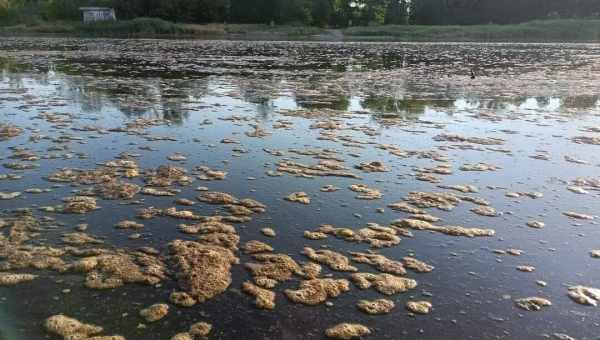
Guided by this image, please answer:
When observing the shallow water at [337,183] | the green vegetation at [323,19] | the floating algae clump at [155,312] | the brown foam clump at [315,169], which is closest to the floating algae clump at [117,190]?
the shallow water at [337,183]

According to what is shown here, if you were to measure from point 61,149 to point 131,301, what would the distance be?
581 cm

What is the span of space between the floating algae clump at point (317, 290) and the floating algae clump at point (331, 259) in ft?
0.96

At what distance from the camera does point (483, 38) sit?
63.6 m

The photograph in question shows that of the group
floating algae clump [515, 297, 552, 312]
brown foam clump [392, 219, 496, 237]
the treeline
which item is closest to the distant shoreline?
the treeline

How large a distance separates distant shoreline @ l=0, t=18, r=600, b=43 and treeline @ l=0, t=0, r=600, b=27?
7.85m

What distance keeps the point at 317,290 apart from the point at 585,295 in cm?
280

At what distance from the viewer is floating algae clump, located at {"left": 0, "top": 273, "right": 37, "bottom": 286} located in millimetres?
4898

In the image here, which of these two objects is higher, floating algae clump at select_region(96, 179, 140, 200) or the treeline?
the treeline

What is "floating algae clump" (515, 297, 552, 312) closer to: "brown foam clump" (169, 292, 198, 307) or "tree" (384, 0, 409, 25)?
"brown foam clump" (169, 292, 198, 307)

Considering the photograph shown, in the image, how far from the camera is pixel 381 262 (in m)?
5.59

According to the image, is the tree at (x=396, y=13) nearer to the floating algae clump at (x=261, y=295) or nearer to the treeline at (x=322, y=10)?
the treeline at (x=322, y=10)

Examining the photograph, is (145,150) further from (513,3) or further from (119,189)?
(513,3)

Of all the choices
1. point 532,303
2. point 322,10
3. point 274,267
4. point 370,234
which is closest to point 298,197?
point 370,234

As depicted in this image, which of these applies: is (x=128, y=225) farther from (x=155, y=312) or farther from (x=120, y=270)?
(x=155, y=312)
